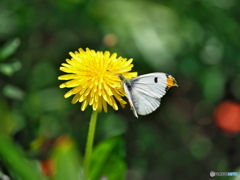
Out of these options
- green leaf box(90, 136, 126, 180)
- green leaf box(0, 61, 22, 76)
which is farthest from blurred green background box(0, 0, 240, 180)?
green leaf box(90, 136, 126, 180)

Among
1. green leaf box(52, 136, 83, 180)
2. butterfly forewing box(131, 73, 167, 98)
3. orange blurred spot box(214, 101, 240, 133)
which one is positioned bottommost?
orange blurred spot box(214, 101, 240, 133)

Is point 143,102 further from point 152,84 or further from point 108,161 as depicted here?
point 108,161

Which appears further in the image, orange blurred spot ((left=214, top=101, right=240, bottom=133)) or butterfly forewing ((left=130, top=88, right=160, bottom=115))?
orange blurred spot ((left=214, top=101, right=240, bottom=133))

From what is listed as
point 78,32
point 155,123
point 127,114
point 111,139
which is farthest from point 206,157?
point 111,139

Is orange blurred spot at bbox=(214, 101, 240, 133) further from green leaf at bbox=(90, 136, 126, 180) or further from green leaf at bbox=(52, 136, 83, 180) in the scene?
green leaf at bbox=(52, 136, 83, 180)

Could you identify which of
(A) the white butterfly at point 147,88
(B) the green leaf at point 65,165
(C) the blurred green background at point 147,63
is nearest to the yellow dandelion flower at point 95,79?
(A) the white butterfly at point 147,88

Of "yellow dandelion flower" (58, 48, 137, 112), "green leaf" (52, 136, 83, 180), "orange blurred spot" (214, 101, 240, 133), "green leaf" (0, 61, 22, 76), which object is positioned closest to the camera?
"green leaf" (52, 136, 83, 180)

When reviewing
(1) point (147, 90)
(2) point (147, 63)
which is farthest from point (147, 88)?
(2) point (147, 63)
